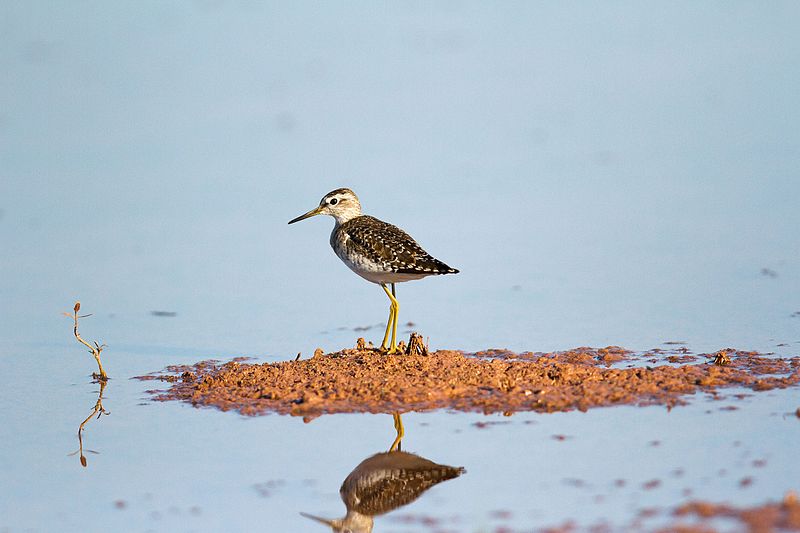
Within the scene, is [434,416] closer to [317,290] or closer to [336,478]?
[336,478]

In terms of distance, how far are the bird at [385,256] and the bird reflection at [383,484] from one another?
239 centimetres

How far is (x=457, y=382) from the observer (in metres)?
8.57

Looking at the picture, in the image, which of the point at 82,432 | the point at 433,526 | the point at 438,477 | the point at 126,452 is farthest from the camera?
the point at 82,432

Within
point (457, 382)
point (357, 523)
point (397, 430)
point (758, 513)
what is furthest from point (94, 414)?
point (758, 513)

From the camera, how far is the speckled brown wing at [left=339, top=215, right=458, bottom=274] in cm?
976

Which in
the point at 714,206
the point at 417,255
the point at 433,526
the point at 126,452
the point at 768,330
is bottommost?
the point at 433,526

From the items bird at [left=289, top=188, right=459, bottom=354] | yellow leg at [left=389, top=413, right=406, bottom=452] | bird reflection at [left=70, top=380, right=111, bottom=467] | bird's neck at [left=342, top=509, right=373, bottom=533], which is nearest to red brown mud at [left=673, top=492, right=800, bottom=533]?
bird's neck at [left=342, top=509, right=373, bottom=533]

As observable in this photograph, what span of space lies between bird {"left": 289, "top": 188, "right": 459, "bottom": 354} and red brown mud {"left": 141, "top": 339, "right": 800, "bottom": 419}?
737mm

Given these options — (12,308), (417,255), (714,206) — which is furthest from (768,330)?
(12,308)

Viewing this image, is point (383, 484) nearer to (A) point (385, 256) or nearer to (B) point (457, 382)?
(B) point (457, 382)

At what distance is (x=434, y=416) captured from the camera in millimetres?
8016

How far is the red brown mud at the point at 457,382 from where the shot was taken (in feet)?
27.0

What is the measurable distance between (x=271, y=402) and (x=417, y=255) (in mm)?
2045

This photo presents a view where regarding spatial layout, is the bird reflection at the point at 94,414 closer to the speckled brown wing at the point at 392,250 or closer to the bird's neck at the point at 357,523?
the bird's neck at the point at 357,523
